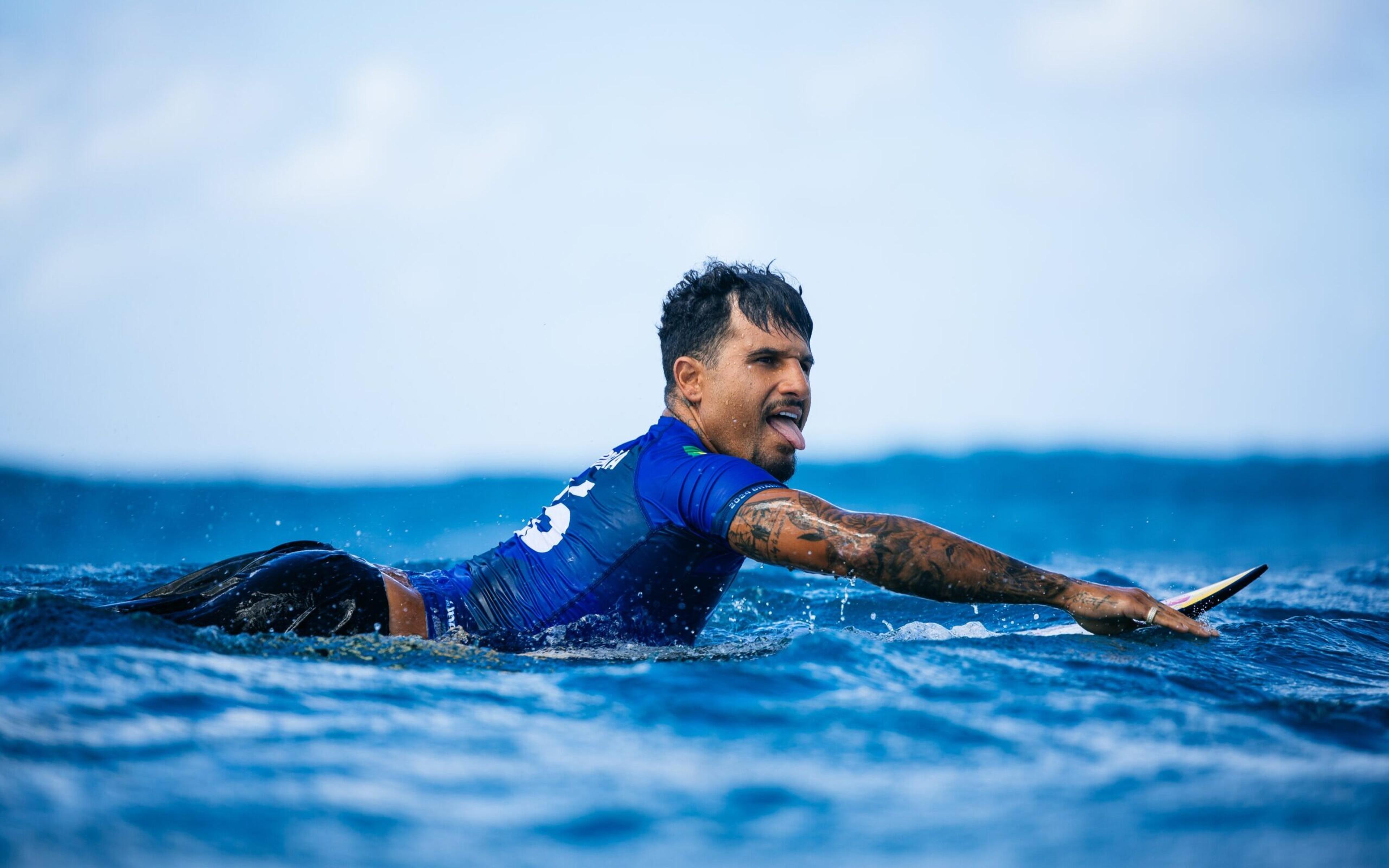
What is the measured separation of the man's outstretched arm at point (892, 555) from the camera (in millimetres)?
3615

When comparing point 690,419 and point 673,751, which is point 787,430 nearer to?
point 690,419

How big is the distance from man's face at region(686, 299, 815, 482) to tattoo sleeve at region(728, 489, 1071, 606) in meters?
0.68

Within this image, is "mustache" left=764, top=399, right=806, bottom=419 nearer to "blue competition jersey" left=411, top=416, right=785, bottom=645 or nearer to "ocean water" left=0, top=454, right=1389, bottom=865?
"blue competition jersey" left=411, top=416, right=785, bottom=645

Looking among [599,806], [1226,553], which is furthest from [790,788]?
[1226,553]

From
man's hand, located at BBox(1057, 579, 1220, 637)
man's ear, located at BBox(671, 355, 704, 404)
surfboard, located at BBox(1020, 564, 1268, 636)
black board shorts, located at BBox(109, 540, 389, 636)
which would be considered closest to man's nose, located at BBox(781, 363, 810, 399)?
man's ear, located at BBox(671, 355, 704, 404)

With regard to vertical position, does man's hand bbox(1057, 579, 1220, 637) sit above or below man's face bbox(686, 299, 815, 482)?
below

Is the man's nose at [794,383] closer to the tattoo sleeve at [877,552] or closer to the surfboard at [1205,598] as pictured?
the tattoo sleeve at [877,552]

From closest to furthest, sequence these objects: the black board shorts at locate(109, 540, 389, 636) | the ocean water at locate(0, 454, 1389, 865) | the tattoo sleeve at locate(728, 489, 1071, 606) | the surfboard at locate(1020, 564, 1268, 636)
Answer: the ocean water at locate(0, 454, 1389, 865) < the tattoo sleeve at locate(728, 489, 1071, 606) < the black board shorts at locate(109, 540, 389, 636) < the surfboard at locate(1020, 564, 1268, 636)

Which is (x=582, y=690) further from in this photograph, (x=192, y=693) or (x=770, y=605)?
(x=770, y=605)

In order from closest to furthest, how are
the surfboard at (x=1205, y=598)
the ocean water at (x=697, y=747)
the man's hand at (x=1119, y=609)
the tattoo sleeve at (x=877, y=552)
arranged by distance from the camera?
the ocean water at (x=697, y=747)
the tattoo sleeve at (x=877, y=552)
the man's hand at (x=1119, y=609)
the surfboard at (x=1205, y=598)

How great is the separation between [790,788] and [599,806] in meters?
0.46

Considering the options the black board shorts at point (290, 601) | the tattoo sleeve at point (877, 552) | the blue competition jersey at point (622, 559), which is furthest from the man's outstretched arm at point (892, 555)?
the black board shorts at point (290, 601)

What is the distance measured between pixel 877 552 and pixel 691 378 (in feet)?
4.11

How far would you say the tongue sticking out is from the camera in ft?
14.5
